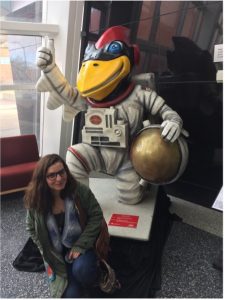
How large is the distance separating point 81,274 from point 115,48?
1.35 m

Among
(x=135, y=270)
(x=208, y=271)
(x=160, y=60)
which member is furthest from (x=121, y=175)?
(x=160, y=60)

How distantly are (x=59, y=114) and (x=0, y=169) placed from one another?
0.79 m

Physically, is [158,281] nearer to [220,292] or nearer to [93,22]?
[220,292]

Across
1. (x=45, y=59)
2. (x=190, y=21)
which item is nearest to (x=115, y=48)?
(x=45, y=59)

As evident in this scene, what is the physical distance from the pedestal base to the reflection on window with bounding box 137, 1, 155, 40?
135 cm

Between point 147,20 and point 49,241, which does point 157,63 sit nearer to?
point 147,20

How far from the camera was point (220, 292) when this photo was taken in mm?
1626

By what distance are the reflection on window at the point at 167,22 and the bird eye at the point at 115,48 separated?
739 millimetres

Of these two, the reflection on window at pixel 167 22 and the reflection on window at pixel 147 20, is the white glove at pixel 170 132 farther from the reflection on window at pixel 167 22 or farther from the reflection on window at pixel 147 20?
the reflection on window at pixel 147 20

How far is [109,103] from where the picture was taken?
1991 mm

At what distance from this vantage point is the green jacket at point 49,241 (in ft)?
4.60

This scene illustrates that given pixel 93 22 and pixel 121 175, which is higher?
pixel 93 22

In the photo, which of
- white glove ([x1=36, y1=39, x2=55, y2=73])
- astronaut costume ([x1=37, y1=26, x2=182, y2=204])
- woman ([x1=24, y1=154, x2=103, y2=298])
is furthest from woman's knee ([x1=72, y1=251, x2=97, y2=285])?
white glove ([x1=36, y1=39, x2=55, y2=73])

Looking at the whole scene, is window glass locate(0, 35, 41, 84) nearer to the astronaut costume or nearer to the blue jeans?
the astronaut costume
